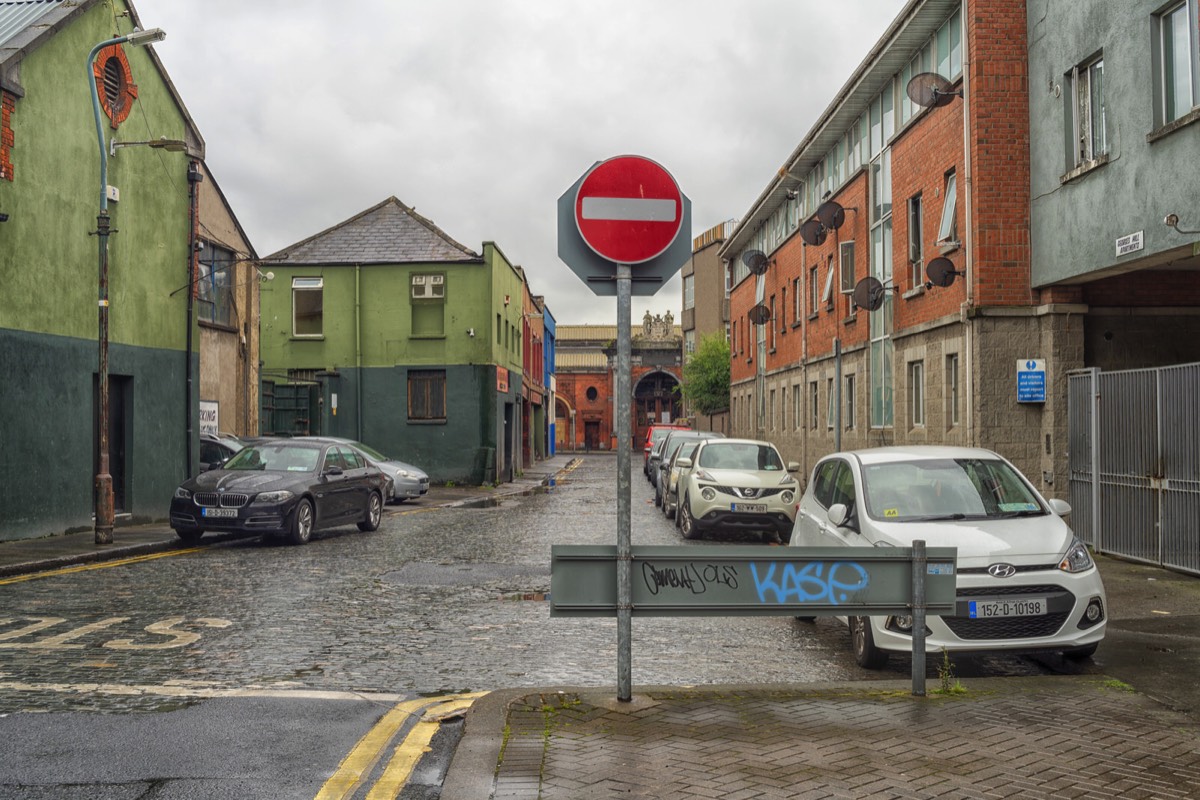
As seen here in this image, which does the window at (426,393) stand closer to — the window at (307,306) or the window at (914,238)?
the window at (307,306)

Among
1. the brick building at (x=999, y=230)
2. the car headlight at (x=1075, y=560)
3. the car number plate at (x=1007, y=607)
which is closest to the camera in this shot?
the car number plate at (x=1007, y=607)

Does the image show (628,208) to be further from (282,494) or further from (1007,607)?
(282,494)

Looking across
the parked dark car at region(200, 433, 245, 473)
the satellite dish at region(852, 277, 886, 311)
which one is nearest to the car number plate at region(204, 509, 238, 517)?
the parked dark car at region(200, 433, 245, 473)

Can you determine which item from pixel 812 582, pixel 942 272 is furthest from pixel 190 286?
pixel 812 582

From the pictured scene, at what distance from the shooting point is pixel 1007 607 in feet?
24.1

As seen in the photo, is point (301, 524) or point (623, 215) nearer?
point (623, 215)

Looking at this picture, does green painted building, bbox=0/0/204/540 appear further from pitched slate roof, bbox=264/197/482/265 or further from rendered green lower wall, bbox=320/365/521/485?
pitched slate roof, bbox=264/197/482/265

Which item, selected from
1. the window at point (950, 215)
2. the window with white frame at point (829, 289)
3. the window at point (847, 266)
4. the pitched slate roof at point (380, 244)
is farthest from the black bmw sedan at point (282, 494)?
the pitched slate roof at point (380, 244)

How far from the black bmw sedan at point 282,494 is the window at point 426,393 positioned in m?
16.6

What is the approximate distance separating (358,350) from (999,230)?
76.4 feet

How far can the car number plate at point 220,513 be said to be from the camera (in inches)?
627

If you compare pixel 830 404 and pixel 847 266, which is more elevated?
pixel 847 266

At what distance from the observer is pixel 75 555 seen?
45.3 feet

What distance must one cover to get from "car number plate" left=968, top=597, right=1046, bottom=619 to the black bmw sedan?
11069 mm
